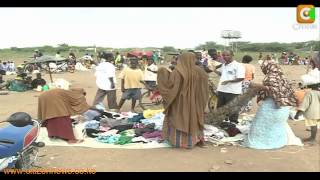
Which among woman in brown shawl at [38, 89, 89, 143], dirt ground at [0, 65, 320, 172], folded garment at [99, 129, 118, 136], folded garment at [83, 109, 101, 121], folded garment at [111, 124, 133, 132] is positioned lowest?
dirt ground at [0, 65, 320, 172]

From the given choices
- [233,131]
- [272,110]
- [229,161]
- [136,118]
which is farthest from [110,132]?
[272,110]

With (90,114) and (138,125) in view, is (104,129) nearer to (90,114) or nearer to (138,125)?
(138,125)

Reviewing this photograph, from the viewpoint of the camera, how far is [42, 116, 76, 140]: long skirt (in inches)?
315

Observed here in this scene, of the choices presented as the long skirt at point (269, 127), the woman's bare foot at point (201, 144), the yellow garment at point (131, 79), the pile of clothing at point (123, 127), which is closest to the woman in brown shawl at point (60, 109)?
the pile of clothing at point (123, 127)

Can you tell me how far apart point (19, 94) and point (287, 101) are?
1221cm

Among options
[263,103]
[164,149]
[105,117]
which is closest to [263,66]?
[263,103]

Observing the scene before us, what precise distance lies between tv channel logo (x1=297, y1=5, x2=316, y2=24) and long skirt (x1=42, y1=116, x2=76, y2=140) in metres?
5.23

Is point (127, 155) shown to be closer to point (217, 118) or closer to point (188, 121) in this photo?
point (188, 121)

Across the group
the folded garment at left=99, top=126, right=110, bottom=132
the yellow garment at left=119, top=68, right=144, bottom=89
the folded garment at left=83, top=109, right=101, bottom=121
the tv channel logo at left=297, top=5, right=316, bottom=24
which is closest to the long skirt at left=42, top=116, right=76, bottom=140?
the folded garment at left=99, top=126, right=110, bottom=132

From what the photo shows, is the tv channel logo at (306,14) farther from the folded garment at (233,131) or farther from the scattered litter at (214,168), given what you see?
the scattered litter at (214,168)

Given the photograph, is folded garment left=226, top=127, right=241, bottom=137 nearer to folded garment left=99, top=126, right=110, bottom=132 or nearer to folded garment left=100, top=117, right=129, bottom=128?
folded garment left=100, top=117, right=129, bottom=128

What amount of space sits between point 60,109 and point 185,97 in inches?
86.7

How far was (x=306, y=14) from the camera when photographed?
952 centimetres

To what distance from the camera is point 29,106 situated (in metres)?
13.5
